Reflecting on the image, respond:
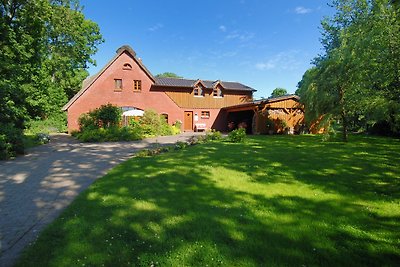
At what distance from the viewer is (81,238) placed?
4.11 m

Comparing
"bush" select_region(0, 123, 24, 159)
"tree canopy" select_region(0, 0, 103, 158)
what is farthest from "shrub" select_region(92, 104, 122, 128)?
"bush" select_region(0, 123, 24, 159)

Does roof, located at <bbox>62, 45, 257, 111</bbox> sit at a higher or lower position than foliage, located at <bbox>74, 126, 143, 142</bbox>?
higher

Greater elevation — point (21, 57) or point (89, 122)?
point (21, 57)

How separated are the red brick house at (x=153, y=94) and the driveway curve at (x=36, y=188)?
51.1 ft

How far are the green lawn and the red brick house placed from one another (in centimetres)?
2128

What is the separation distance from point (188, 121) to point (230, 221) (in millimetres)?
26949

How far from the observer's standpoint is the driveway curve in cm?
435

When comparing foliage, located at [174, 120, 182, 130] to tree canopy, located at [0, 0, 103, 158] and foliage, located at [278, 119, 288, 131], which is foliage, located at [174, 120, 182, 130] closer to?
foliage, located at [278, 119, 288, 131]

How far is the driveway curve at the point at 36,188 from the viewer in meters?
4.35

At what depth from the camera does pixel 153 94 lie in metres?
29.2

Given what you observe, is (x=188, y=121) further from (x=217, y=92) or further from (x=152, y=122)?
(x=152, y=122)

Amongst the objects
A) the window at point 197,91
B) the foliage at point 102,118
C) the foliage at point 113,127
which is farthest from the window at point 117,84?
the window at point 197,91

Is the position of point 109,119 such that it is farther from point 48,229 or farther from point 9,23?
point 48,229

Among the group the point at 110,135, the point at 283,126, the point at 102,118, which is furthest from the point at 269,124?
the point at 102,118
